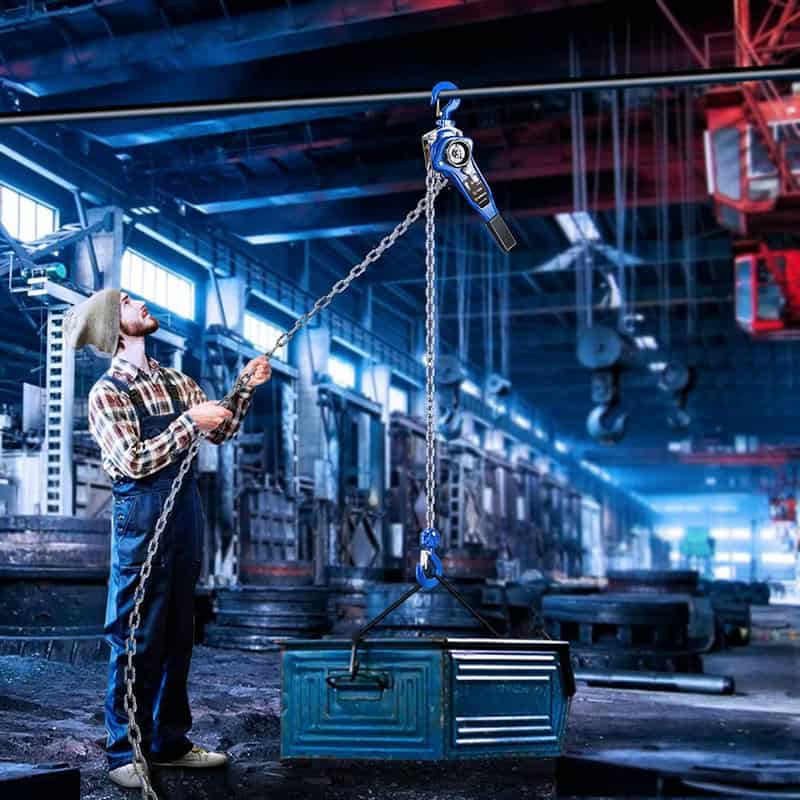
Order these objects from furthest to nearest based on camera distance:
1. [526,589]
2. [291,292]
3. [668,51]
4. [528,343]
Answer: [528,343], [291,292], [526,589], [668,51]

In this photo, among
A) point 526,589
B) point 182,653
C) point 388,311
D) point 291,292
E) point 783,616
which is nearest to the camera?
point 182,653

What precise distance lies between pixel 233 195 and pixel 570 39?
19.3 feet

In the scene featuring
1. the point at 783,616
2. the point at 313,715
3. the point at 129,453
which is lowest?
the point at 783,616

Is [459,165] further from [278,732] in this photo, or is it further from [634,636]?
[634,636]

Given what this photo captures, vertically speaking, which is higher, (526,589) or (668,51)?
(668,51)

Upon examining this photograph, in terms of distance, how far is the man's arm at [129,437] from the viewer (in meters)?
3.65

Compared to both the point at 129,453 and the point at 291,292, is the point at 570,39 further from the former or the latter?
the point at 129,453

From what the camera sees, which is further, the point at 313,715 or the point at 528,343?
the point at 528,343

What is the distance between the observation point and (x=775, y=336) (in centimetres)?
1525

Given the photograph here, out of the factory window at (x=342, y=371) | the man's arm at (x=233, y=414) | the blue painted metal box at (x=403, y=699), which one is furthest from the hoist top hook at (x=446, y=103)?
the factory window at (x=342, y=371)

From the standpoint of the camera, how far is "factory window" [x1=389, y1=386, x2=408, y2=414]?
23.5 meters

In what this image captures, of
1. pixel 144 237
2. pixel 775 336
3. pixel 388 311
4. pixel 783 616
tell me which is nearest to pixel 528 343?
pixel 388 311

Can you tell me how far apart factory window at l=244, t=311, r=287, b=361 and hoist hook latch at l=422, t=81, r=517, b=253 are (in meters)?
13.6

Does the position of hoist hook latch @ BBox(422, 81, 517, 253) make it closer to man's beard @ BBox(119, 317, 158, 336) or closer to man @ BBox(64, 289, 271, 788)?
man @ BBox(64, 289, 271, 788)
